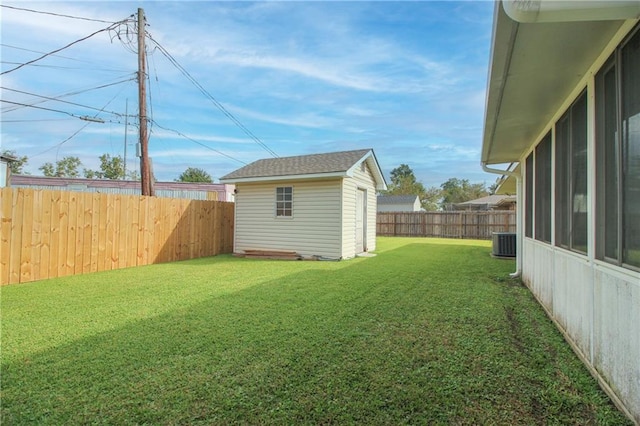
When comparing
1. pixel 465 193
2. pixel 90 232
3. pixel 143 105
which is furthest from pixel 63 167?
pixel 465 193

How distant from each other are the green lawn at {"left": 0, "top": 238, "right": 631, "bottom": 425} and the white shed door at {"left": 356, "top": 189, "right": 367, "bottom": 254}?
541 centimetres

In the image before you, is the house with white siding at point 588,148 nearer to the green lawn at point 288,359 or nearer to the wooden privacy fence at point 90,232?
the green lawn at point 288,359

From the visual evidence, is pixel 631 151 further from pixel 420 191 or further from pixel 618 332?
pixel 420 191

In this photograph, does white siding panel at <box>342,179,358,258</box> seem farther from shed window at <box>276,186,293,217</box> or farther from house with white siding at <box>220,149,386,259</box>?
shed window at <box>276,186,293,217</box>

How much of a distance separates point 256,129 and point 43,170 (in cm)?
3108

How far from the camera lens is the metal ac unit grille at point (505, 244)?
397 inches

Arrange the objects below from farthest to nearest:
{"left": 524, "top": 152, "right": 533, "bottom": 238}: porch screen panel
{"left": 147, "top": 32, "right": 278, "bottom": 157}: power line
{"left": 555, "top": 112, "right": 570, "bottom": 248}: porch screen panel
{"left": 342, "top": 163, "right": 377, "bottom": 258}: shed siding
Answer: {"left": 147, "top": 32, "right": 278, "bottom": 157}: power line → {"left": 342, "top": 163, "right": 377, "bottom": 258}: shed siding → {"left": 524, "top": 152, "right": 533, "bottom": 238}: porch screen panel → {"left": 555, "top": 112, "right": 570, "bottom": 248}: porch screen panel

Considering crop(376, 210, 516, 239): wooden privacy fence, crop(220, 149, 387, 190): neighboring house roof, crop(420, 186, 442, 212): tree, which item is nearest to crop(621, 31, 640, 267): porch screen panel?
crop(220, 149, 387, 190): neighboring house roof

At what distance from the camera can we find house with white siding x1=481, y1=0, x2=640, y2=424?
1938 millimetres

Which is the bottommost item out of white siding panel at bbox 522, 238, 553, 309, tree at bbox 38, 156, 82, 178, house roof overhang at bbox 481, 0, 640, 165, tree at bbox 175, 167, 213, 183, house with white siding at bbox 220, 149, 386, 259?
white siding panel at bbox 522, 238, 553, 309

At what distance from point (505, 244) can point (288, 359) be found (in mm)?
9587

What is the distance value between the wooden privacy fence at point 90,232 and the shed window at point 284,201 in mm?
2322

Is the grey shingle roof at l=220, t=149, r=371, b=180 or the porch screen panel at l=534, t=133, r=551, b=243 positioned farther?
the grey shingle roof at l=220, t=149, r=371, b=180

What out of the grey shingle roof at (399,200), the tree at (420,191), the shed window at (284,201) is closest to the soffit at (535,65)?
the shed window at (284,201)
